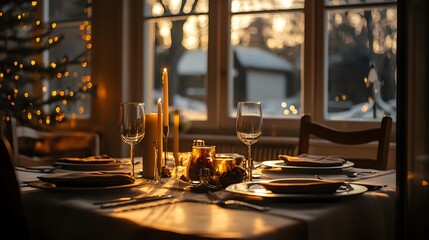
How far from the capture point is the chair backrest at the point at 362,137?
7.18ft

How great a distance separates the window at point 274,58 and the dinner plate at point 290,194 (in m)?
2.15

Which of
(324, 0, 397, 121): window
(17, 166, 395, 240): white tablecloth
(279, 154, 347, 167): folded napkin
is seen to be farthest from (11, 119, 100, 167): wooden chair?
(17, 166, 395, 240): white tablecloth

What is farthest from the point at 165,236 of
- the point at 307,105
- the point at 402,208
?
the point at 307,105

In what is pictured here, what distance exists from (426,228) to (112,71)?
350 centimetres

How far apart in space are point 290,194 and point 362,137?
1.03 meters

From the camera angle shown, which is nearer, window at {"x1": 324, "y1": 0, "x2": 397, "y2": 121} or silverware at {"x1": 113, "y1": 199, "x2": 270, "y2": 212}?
silverware at {"x1": 113, "y1": 199, "x2": 270, "y2": 212}

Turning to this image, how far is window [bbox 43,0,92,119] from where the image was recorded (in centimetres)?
448

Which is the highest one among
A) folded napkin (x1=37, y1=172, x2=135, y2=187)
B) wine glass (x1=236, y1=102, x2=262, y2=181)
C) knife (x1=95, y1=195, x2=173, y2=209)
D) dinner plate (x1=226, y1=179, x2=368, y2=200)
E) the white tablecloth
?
wine glass (x1=236, y1=102, x2=262, y2=181)

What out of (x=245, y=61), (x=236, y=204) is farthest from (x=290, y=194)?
(x=245, y=61)

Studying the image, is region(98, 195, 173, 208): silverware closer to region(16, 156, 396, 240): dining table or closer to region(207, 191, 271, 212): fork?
region(16, 156, 396, 240): dining table

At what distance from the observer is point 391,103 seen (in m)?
3.50

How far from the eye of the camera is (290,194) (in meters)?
1.35

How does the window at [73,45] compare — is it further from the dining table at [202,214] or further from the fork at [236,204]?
the fork at [236,204]

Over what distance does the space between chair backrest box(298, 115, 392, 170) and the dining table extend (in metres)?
0.55
